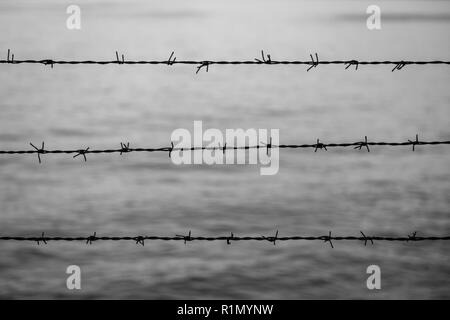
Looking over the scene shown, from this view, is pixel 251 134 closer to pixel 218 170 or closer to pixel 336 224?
pixel 218 170

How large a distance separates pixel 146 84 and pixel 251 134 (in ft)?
16.1

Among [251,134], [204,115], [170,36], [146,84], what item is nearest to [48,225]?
[251,134]

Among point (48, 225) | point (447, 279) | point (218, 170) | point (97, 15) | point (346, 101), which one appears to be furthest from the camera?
point (97, 15)

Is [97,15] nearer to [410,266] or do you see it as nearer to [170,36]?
[170,36]

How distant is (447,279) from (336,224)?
1284 millimetres

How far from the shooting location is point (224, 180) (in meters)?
7.27

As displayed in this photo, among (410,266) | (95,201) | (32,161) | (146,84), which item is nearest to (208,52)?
(146,84)

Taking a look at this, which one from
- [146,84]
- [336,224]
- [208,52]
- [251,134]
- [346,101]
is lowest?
[336,224]

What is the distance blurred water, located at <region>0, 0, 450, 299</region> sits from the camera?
4930 millimetres

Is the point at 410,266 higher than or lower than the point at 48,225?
lower

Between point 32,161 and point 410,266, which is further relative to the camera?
point 32,161

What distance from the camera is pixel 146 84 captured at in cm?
1374

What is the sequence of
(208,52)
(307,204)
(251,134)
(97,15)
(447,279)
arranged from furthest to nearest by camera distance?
(97,15) → (208,52) → (251,134) → (307,204) → (447,279)

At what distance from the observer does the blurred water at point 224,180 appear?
194 inches
